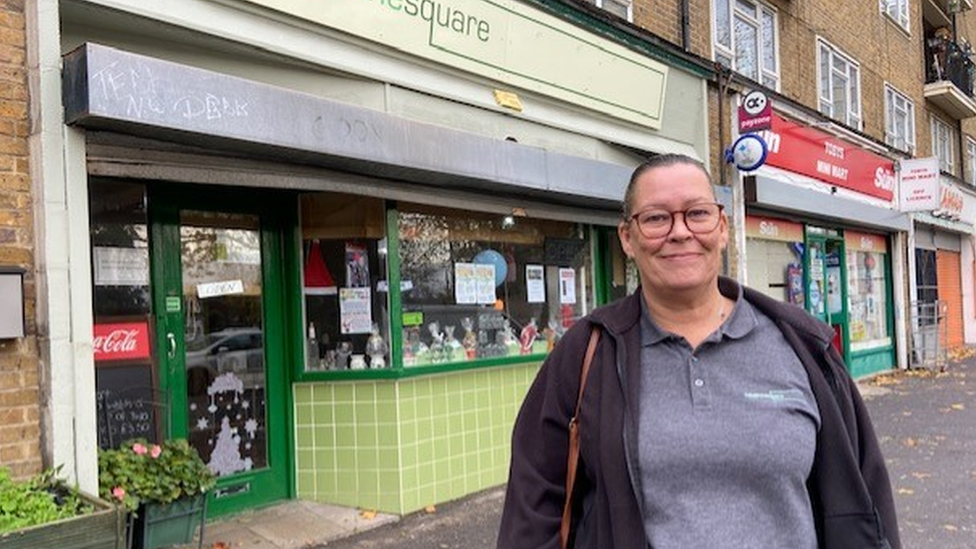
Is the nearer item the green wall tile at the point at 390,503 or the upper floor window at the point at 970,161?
the green wall tile at the point at 390,503

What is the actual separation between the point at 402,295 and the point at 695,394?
14.0 ft

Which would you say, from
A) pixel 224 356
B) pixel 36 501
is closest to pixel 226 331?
pixel 224 356

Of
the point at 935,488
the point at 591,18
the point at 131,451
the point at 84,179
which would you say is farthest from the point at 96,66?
the point at 935,488

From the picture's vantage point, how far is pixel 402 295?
6.00 meters

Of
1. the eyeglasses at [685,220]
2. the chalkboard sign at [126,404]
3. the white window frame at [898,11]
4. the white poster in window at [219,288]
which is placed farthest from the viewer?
the white window frame at [898,11]

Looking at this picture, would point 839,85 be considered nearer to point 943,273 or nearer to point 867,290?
point 867,290

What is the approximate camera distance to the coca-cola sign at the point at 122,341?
4.80 metres

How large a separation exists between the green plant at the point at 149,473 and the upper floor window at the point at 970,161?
69.9ft

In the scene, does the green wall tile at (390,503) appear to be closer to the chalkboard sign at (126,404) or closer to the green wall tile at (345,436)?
the green wall tile at (345,436)

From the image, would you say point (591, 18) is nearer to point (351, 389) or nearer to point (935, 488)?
point (351, 389)

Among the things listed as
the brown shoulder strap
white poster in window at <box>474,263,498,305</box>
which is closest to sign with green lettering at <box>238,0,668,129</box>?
white poster in window at <box>474,263,498,305</box>

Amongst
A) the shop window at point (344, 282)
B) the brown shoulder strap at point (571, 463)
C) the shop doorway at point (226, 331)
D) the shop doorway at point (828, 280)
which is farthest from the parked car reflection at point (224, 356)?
the shop doorway at point (828, 280)

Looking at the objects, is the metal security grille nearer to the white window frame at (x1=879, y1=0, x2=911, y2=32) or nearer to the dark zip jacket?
the white window frame at (x1=879, y1=0, x2=911, y2=32)

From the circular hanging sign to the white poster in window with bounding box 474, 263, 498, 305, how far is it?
407 cm
